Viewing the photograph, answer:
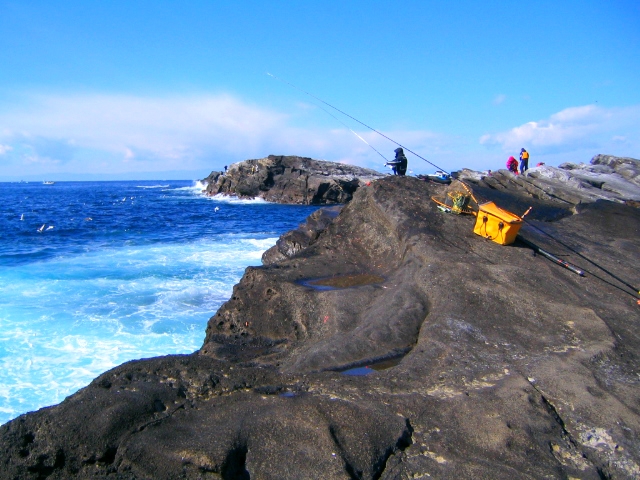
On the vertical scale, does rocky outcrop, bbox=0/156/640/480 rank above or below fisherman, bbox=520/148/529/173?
below

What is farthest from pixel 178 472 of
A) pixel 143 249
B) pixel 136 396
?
pixel 143 249

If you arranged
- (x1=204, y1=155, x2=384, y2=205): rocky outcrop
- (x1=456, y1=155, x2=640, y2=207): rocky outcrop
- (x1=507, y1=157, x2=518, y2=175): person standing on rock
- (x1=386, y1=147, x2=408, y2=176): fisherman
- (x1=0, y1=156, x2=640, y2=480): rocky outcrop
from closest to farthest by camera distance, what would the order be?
(x1=0, y1=156, x2=640, y2=480): rocky outcrop, (x1=386, y1=147, x2=408, y2=176): fisherman, (x1=456, y1=155, x2=640, y2=207): rocky outcrop, (x1=507, y1=157, x2=518, y2=175): person standing on rock, (x1=204, y1=155, x2=384, y2=205): rocky outcrop

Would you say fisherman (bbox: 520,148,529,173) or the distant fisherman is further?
fisherman (bbox: 520,148,529,173)

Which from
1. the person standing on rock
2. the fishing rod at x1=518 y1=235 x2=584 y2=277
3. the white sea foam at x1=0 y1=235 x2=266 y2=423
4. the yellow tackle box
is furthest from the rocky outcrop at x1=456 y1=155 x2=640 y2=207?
the white sea foam at x1=0 y1=235 x2=266 y2=423

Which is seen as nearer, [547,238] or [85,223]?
[547,238]

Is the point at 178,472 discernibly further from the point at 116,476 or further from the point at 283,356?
the point at 283,356

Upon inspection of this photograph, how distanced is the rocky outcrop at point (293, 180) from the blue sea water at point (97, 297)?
22.3m

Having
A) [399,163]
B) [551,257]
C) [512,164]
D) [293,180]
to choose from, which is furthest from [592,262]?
[293,180]

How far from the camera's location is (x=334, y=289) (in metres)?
6.98

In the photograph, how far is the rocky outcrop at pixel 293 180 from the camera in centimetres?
4488

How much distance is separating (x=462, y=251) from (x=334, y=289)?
2.05 meters

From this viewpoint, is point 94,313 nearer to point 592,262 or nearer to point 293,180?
point 592,262

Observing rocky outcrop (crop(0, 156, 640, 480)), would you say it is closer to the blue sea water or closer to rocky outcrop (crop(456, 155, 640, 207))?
the blue sea water

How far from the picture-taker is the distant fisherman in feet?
38.1
